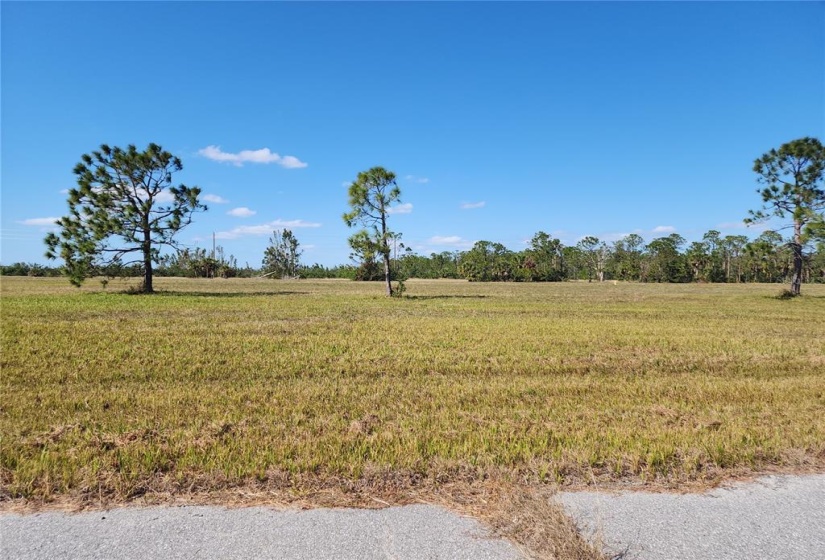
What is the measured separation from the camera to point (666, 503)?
11.4ft

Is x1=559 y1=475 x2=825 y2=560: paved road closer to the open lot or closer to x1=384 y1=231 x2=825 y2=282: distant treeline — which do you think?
the open lot

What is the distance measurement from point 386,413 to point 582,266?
110770mm

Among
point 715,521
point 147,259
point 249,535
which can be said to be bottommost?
point 715,521

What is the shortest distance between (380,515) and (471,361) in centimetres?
627

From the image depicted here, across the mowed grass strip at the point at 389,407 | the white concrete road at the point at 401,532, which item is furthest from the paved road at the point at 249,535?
the mowed grass strip at the point at 389,407

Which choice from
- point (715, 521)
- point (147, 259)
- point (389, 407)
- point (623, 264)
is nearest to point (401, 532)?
point (715, 521)

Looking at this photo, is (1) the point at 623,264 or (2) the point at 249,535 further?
(1) the point at 623,264

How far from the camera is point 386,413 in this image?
5828 mm

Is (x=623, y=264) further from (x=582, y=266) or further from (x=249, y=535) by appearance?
(x=249, y=535)

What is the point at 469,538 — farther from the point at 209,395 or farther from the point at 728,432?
the point at 209,395

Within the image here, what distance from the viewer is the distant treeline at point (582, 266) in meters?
81.4

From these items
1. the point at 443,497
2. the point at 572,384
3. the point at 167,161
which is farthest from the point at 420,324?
the point at 167,161

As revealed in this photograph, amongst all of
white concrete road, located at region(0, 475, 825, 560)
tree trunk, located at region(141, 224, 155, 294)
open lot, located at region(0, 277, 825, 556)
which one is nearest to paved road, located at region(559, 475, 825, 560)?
white concrete road, located at region(0, 475, 825, 560)

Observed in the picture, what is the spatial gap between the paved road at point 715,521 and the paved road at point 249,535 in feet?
2.71
